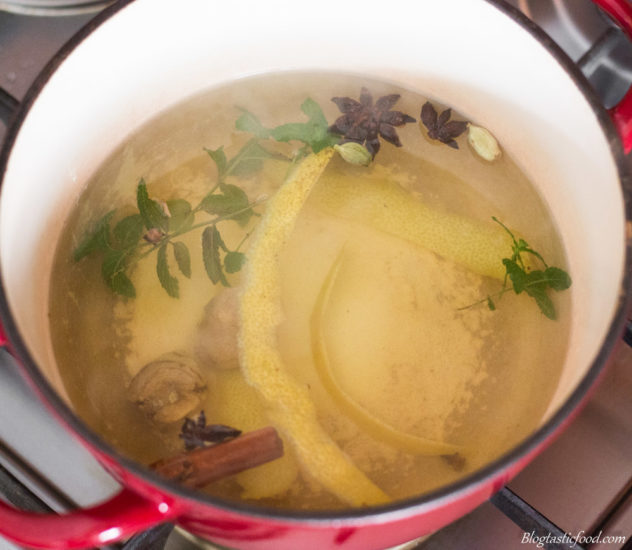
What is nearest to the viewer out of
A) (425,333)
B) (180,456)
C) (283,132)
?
(180,456)

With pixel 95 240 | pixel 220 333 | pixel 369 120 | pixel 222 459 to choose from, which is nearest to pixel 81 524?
pixel 222 459

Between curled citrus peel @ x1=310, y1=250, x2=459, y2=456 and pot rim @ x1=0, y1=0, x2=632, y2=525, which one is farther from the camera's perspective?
curled citrus peel @ x1=310, y1=250, x2=459, y2=456

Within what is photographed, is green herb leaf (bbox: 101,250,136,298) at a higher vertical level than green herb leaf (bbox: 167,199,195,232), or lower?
lower

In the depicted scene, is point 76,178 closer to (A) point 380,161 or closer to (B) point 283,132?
(B) point 283,132

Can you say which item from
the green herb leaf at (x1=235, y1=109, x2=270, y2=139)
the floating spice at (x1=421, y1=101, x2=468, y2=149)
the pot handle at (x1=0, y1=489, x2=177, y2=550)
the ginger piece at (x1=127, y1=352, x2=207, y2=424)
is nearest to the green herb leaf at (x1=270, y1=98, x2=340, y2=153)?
the green herb leaf at (x1=235, y1=109, x2=270, y2=139)

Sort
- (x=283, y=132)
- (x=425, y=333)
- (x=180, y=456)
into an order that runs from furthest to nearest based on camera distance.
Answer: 1. (x=283, y=132)
2. (x=425, y=333)
3. (x=180, y=456)

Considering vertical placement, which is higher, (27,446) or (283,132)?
(283,132)

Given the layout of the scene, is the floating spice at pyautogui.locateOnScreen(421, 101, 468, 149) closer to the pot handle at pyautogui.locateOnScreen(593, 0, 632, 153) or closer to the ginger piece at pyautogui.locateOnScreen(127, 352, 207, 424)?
the pot handle at pyautogui.locateOnScreen(593, 0, 632, 153)

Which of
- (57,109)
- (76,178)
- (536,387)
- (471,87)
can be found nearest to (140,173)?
(76,178)
